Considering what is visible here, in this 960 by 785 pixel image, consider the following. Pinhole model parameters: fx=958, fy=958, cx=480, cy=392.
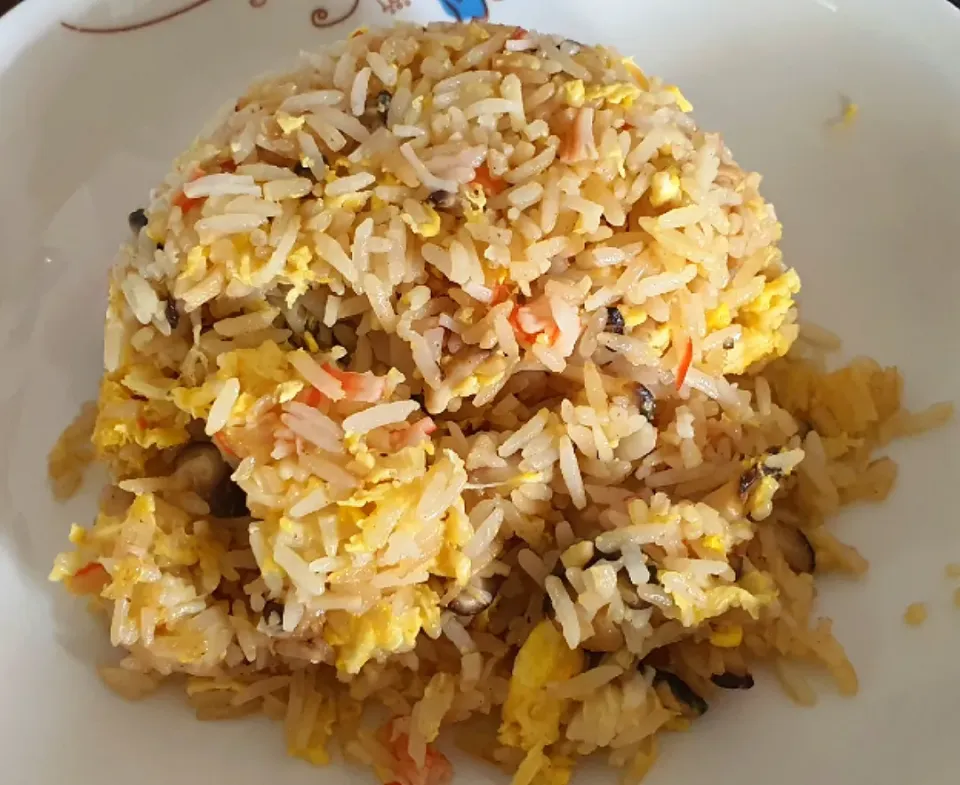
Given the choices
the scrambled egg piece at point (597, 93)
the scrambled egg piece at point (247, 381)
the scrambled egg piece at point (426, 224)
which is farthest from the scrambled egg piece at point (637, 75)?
the scrambled egg piece at point (247, 381)

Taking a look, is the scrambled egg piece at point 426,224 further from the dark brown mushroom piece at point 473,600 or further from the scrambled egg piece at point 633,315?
the dark brown mushroom piece at point 473,600

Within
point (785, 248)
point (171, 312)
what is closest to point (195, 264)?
point (171, 312)

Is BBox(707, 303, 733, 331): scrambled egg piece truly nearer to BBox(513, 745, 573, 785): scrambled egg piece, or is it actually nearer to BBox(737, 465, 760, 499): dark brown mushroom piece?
BBox(737, 465, 760, 499): dark brown mushroom piece

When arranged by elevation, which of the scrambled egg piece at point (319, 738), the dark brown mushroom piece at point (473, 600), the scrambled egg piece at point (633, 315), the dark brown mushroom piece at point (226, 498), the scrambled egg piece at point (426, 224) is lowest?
the scrambled egg piece at point (319, 738)

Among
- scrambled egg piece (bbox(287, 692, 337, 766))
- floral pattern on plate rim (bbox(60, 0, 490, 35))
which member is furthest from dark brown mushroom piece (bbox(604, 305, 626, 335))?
floral pattern on plate rim (bbox(60, 0, 490, 35))

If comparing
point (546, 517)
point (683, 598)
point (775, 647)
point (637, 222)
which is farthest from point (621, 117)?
point (775, 647)

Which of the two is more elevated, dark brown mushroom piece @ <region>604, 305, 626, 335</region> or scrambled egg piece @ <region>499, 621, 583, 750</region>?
dark brown mushroom piece @ <region>604, 305, 626, 335</region>
